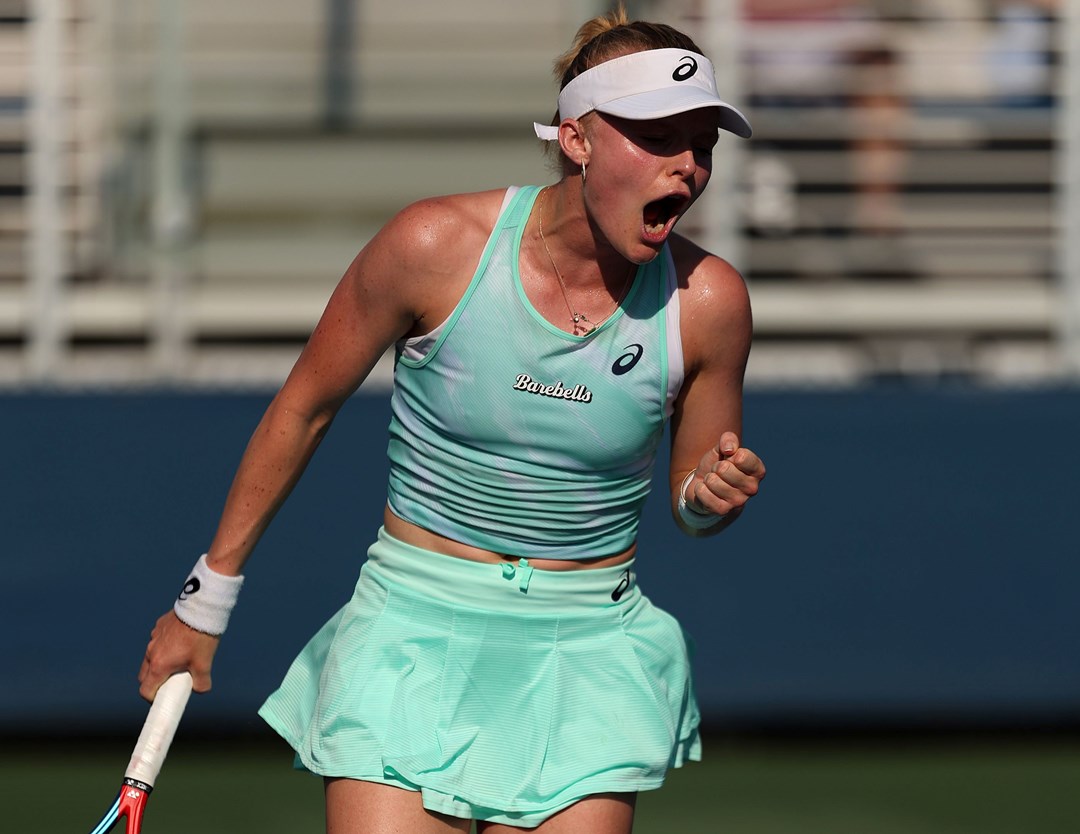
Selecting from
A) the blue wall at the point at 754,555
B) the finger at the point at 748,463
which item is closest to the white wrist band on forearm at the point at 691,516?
the finger at the point at 748,463

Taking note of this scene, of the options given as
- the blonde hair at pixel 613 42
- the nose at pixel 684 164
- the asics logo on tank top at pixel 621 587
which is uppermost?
the blonde hair at pixel 613 42

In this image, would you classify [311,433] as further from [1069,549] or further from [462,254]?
[1069,549]

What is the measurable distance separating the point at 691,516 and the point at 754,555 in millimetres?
3051

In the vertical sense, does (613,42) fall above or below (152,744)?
above

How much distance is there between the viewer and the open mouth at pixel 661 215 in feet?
9.83

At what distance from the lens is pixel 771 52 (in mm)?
6777

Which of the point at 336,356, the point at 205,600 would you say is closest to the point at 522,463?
the point at 336,356

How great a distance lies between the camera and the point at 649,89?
2.99m

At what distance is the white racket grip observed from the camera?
319 cm

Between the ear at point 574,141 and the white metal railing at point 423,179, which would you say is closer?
the ear at point 574,141

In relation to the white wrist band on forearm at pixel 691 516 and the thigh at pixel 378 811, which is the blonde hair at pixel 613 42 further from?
the thigh at pixel 378 811

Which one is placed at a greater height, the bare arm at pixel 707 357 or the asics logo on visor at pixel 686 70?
the asics logo on visor at pixel 686 70

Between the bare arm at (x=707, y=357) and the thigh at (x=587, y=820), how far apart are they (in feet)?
1.69

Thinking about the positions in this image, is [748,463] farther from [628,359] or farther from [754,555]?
[754,555]
